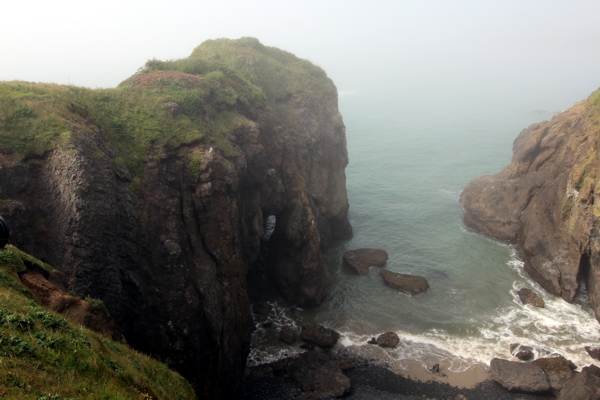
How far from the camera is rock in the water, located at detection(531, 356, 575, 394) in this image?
26766 mm

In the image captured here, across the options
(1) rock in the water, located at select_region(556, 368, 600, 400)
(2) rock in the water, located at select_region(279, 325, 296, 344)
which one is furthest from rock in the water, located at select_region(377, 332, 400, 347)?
(1) rock in the water, located at select_region(556, 368, 600, 400)

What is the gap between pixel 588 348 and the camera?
30.0 metres

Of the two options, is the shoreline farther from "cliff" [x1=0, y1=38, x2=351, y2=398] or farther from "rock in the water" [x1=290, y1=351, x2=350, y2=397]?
"cliff" [x1=0, y1=38, x2=351, y2=398]

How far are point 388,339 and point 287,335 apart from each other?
8.06m

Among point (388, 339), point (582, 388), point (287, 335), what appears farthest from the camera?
point (287, 335)

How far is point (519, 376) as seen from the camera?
89.6 ft

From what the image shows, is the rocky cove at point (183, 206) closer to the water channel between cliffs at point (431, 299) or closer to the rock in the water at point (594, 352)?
the water channel between cliffs at point (431, 299)

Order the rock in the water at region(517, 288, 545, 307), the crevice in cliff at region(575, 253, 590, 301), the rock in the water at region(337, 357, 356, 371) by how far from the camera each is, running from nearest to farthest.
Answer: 1. the rock in the water at region(337, 357, 356, 371)
2. the rock in the water at region(517, 288, 545, 307)
3. the crevice in cliff at region(575, 253, 590, 301)

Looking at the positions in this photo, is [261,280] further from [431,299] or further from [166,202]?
[166,202]

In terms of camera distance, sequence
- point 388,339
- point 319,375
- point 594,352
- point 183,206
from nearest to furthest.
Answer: point 183,206
point 319,375
point 594,352
point 388,339

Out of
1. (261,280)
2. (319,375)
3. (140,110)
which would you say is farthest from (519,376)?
(140,110)

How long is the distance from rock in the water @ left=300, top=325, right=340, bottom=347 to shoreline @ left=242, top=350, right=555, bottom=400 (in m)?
Answer: 2.95

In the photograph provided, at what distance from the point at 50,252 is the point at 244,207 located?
1542 centimetres

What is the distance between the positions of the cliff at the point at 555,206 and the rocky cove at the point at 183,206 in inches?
9.6
